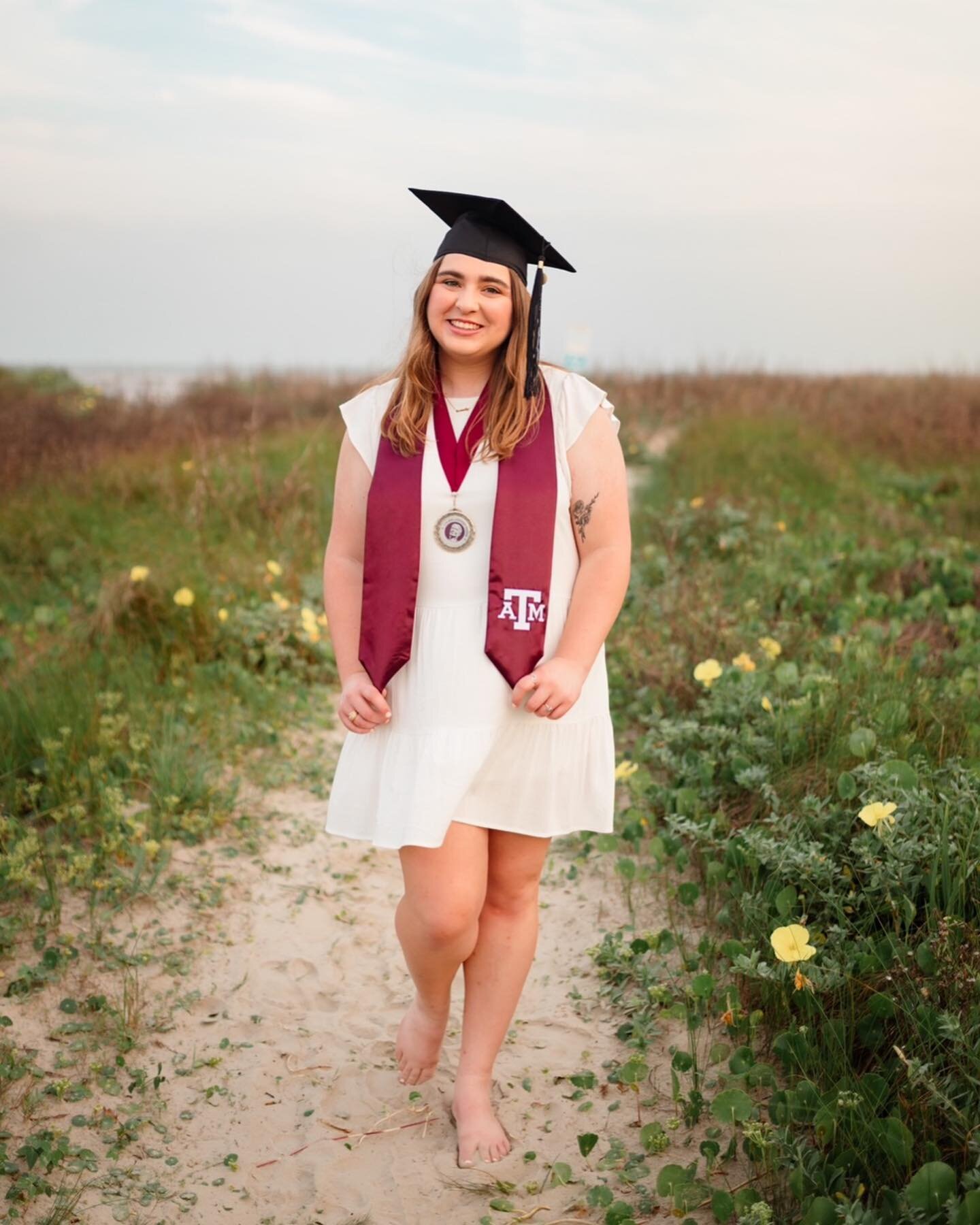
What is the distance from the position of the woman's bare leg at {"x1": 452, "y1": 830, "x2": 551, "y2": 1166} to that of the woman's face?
118 cm

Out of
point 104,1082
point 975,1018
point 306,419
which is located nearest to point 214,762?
point 104,1082

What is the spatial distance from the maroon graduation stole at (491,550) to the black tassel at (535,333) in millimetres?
85

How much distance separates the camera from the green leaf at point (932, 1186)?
2.10m

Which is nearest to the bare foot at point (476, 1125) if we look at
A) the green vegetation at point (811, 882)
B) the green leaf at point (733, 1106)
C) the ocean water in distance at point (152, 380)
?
the green vegetation at point (811, 882)

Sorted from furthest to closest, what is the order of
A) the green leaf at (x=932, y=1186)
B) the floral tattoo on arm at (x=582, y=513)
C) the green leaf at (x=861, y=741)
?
the green leaf at (x=861, y=741) < the floral tattoo on arm at (x=582, y=513) < the green leaf at (x=932, y=1186)

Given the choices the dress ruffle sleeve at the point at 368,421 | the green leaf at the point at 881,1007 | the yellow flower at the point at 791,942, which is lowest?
the green leaf at the point at 881,1007

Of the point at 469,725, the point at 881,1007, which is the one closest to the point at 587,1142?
the point at 881,1007

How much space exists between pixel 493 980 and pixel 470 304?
1.66 meters

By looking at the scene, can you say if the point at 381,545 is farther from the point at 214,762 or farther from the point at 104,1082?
the point at 214,762

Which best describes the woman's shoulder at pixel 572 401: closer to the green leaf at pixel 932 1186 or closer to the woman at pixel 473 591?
the woman at pixel 473 591

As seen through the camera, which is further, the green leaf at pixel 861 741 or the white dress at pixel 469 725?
the green leaf at pixel 861 741

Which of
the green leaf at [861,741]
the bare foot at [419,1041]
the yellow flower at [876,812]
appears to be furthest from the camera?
the green leaf at [861,741]

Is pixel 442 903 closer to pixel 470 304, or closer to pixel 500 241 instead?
pixel 470 304

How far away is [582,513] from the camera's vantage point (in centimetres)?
264
